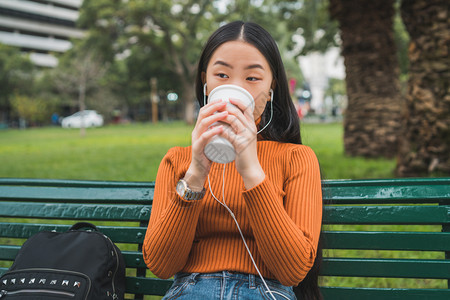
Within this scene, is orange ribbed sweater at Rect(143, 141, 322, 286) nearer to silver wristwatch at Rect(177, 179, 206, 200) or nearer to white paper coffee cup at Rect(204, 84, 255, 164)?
silver wristwatch at Rect(177, 179, 206, 200)

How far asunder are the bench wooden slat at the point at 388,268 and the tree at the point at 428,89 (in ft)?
7.76

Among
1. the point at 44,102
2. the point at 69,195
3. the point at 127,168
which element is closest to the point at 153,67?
the point at 44,102

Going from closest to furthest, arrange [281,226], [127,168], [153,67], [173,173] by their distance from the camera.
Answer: [281,226] → [173,173] → [127,168] → [153,67]

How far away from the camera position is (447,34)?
351cm

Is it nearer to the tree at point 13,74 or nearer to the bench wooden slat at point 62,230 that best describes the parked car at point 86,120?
the tree at point 13,74

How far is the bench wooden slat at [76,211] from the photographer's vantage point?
68.6 inches

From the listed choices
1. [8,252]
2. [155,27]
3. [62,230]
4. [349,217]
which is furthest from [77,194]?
[155,27]

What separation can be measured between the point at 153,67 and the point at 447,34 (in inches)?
1105

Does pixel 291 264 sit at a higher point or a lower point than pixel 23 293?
higher

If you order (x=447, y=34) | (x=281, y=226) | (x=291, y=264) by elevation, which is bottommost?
(x=291, y=264)

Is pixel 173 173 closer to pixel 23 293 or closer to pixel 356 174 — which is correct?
pixel 23 293

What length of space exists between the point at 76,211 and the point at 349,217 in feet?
3.99

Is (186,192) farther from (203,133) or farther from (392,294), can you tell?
(392,294)

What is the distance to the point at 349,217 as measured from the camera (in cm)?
160
